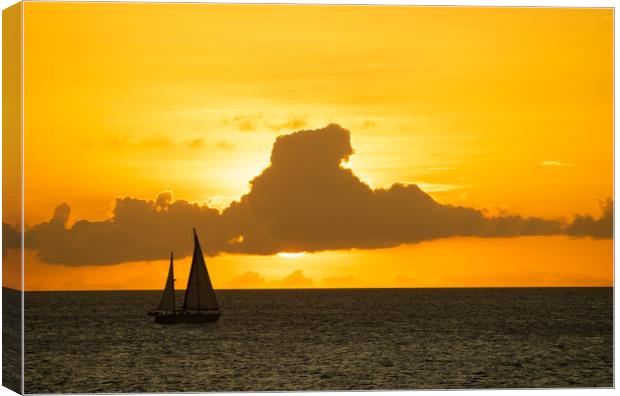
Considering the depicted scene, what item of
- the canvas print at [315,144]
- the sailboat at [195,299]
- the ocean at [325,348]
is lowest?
the ocean at [325,348]

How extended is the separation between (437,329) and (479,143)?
45639 millimetres

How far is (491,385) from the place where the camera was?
3209 cm

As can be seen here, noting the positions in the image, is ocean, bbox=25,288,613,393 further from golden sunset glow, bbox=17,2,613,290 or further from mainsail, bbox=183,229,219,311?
golden sunset glow, bbox=17,2,613,290

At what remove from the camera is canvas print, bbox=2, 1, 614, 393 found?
29.3 m

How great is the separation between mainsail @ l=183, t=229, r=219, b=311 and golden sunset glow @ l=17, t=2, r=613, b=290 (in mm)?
13464

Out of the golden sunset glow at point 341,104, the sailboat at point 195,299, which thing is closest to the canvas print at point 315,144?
the golden sunset glow at point 341,104

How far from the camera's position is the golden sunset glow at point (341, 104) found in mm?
29438

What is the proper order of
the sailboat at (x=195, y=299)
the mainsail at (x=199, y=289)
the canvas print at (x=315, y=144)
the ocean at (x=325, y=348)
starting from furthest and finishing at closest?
the sailboat at (x=195, y=299), the mainsail at (x=199, y=289), the ocean at (x=325, y=348), the canvas print at (x=315, y=144)

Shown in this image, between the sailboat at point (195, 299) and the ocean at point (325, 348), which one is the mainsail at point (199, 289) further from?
the ocean at point (325, 348)

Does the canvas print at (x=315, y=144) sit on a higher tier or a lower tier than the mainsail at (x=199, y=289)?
higher

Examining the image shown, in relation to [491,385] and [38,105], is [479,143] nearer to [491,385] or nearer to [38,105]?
[491,385]

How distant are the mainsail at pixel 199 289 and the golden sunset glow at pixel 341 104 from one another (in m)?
13.5

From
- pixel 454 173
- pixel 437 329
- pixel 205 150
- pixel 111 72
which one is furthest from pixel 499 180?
pixel 437 329

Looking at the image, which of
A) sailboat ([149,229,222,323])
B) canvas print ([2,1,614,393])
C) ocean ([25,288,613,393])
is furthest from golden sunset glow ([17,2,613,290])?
sailboat ([149,229,222,323])
